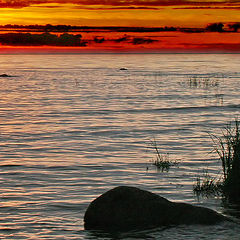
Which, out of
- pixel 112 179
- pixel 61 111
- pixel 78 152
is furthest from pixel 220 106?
pixel 112 179

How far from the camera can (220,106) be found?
1845 inches

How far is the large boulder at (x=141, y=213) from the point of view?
1269 centimetres

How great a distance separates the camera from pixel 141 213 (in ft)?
42.0

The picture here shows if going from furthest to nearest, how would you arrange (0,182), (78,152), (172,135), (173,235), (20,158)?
1. (172,135)
2. (78,152)
3. (20,158)
4. (0,182)
5. (173,235)

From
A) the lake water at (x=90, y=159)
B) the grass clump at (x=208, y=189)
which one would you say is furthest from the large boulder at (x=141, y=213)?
the grass clump at (x=208, y=189)

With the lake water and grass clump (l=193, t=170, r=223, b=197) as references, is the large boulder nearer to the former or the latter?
the lake water

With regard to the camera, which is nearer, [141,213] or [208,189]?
[141,213]

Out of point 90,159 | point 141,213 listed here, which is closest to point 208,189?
point 141,213

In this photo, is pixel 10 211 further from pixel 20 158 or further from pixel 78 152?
pixel 78 152

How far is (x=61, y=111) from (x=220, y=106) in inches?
486

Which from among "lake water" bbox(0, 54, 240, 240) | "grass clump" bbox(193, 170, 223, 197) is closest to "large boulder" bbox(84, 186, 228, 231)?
"lake water" bbox(0, 54, 240, 240)

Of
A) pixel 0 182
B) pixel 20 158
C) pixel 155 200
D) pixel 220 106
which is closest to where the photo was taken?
pixel 155 200

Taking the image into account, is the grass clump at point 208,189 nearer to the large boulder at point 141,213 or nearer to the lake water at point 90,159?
the lake water at point 90,159

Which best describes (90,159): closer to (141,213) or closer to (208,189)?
(208,189)
